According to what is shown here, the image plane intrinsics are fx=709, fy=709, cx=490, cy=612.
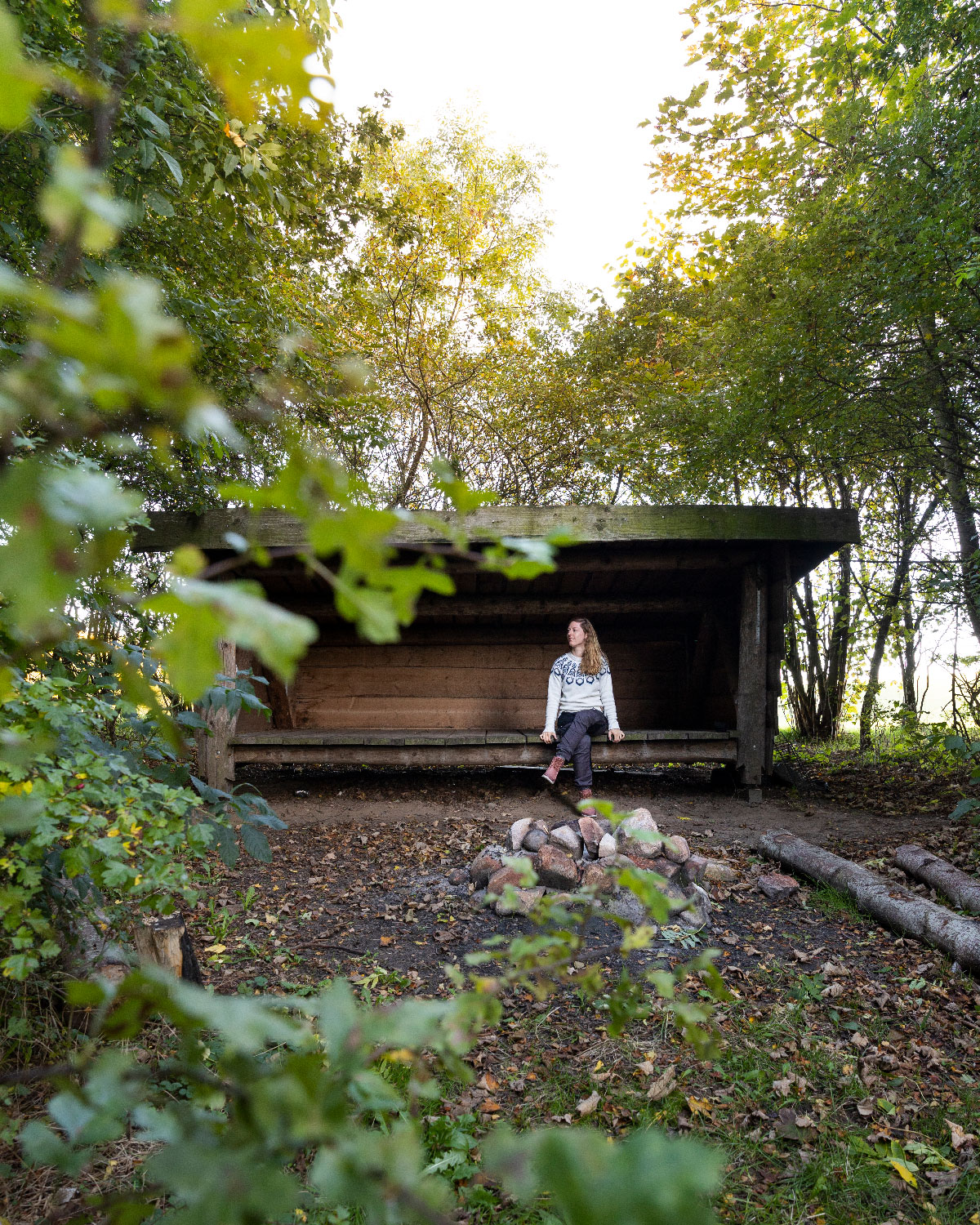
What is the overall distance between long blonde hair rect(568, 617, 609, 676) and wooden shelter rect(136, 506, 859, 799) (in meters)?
0.52

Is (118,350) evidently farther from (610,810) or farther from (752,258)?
(752,258)

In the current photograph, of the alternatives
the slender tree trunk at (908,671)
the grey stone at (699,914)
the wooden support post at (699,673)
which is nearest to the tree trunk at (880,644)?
the slender tree trunk at (908,671)

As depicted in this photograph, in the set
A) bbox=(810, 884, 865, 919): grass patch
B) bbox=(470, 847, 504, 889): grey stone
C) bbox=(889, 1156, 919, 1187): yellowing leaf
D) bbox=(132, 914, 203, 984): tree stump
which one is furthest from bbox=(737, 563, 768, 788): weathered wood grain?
bbox=(132, 914, 203, 984): tree stump

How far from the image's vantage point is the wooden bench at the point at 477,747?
6.10m

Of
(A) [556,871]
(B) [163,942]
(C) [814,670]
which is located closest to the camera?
(B) [163,942]

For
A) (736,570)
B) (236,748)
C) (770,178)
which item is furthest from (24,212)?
(770,178)

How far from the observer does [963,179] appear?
4258 millimetres

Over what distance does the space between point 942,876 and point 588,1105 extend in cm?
260

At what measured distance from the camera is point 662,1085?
2.26 meters

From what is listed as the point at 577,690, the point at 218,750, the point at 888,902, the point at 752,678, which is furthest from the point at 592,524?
the point at 218,750

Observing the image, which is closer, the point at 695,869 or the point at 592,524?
the point at 695,869

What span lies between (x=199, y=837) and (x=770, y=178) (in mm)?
8877

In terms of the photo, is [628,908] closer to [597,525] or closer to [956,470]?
[597,525]

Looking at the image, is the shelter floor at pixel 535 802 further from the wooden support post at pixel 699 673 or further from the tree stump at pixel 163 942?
the tree stump at pixel 163 942
